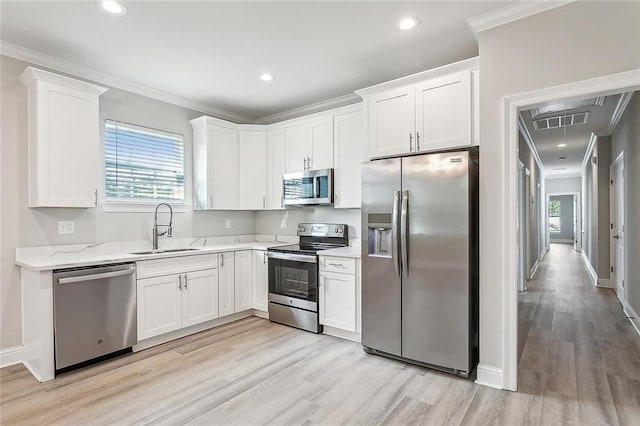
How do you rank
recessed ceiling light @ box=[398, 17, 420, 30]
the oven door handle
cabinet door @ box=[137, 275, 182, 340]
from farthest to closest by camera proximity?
the oven door handle
cabinet door @ box=[137, 275, 182, 340]
recessed ceiling light @ box=[398, 17, 420, 30]

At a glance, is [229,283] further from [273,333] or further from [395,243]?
[395,243]

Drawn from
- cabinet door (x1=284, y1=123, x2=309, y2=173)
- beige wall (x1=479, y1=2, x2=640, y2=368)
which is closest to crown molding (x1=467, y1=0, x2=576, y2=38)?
beige wall (x1=479, y1=2, x2=640, y2=368)

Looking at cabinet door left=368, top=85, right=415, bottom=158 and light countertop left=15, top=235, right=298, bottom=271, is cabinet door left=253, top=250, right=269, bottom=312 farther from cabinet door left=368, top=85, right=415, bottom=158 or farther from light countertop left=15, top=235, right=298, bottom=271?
cabinet door left=368, top=85, right=415, bottom=158

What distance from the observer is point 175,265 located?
11.2ft

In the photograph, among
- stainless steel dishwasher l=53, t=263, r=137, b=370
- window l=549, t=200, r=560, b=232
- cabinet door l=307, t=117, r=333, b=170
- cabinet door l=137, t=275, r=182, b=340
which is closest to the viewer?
stainless steel dishwasher l=53, t=263, r=137, b=370

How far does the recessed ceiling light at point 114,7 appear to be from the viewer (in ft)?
7.49

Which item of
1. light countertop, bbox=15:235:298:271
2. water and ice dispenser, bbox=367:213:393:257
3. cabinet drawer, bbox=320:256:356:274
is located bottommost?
cabinet drawer, bbox=320:256:356:274

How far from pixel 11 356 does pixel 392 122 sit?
391cm

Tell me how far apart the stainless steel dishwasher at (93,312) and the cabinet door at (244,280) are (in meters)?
1.20

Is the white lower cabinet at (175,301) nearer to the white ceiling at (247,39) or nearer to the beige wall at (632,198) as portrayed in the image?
the white ceiling at (247,39)

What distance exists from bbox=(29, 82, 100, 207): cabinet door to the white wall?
50.1 feet

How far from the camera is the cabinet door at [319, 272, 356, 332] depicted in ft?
10.9

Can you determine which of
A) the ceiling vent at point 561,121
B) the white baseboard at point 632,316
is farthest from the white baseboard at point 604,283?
the ceiling vent at point 561,121

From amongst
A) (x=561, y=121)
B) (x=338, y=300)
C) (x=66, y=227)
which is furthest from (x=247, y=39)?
(x=561, y=121)
